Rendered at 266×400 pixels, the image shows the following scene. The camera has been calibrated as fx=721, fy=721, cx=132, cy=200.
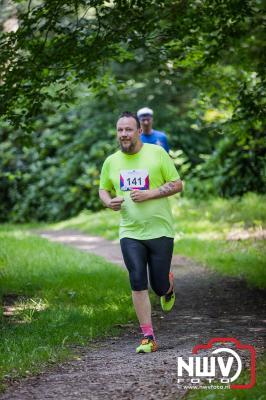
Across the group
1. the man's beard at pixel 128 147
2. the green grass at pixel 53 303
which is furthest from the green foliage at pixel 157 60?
the man's beard at pixel 128 147

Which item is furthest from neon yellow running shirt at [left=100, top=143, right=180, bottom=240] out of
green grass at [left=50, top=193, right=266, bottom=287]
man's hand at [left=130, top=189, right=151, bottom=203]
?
green grass at [left=50, top=193, right=266, bottom=287]

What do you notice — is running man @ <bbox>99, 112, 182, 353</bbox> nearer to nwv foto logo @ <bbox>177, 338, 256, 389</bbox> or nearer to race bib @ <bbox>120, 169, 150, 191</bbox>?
race bib @ <bbox>120, 169, 150, 191</bbox>

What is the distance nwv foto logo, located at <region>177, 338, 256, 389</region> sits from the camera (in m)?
5.39

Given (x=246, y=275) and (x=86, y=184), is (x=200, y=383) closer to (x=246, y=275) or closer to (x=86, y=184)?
(x=246, y=275)

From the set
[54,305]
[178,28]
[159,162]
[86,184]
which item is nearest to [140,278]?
[159,162]

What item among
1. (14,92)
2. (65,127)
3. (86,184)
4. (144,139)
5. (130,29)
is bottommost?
(86,184)

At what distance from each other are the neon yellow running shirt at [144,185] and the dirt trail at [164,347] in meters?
1.15

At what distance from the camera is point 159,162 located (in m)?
7.07

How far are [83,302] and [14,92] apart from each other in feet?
9.22

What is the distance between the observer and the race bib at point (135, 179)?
23.0 ft

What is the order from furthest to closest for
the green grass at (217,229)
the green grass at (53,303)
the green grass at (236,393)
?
the green grass at (217,229), the green grass at (53,303), the green grass at (236,393)

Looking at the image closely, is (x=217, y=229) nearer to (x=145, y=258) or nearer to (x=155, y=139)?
(x=155, y=139)

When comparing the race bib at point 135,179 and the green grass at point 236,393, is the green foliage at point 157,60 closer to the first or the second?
the race bib at point 135,179

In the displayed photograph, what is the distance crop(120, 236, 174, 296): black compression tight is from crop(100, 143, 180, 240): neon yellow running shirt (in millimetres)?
68
